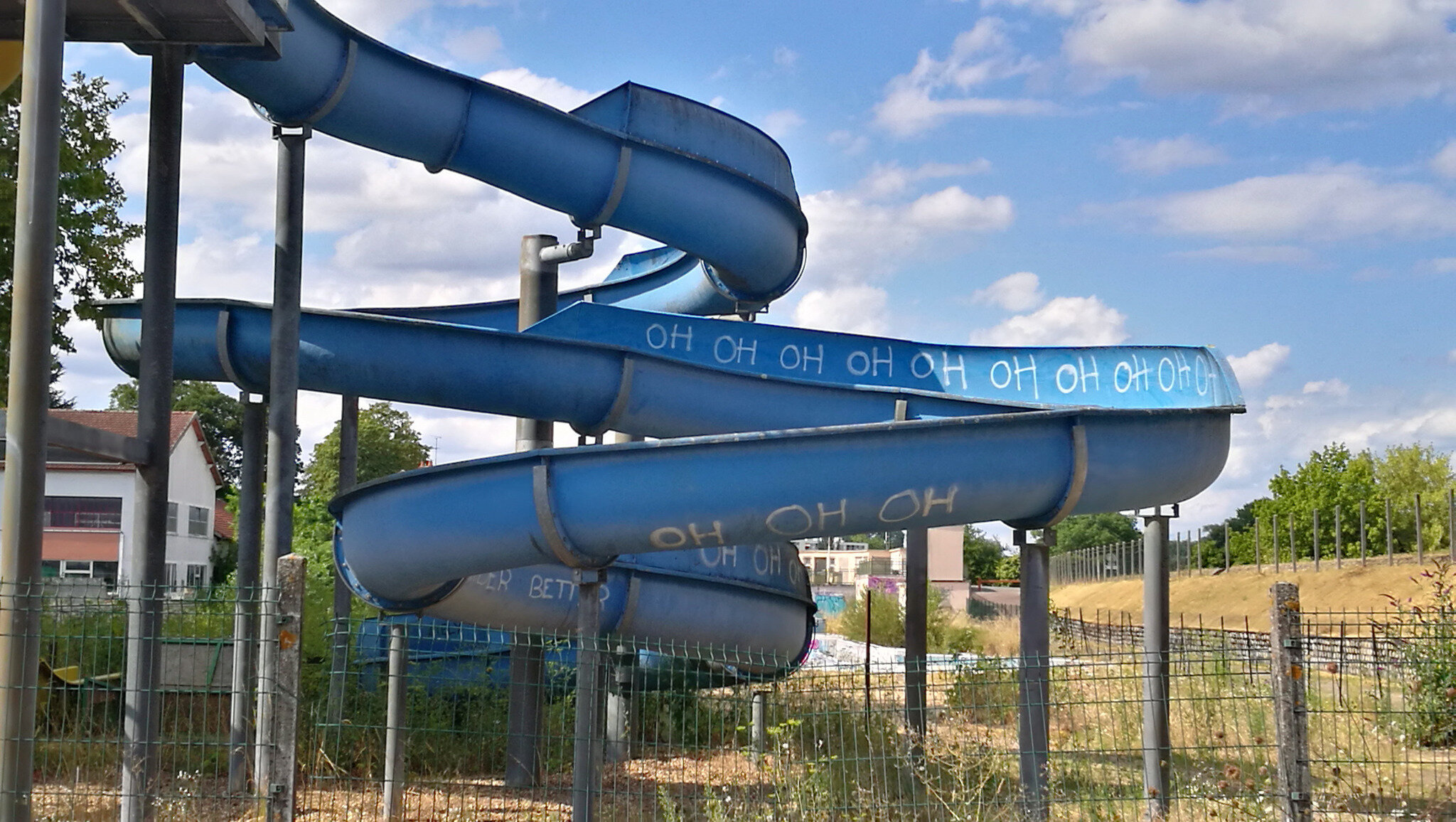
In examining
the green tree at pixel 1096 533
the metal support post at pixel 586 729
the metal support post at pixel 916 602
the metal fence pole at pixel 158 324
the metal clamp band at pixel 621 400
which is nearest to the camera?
the metal support post at pixel 586 729

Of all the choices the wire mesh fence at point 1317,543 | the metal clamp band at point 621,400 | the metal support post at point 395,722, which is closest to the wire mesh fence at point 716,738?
A: the metal support post at point 395,722

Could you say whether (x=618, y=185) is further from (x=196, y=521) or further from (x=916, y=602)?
(x=196, y=521)

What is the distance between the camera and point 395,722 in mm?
9227

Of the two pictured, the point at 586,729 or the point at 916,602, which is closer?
the point at 586,729

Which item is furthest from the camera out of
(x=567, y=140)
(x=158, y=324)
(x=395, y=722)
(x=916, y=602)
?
(x=916, y=602)

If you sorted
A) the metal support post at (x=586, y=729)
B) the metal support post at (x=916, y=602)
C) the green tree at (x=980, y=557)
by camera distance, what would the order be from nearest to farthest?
the metal support post at (x=586, y=729), the metal support post at (x=916, y=602), the green tree at (x=980, y=557)

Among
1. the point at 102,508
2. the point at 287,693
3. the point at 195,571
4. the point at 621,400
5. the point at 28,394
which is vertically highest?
the point at 102,508

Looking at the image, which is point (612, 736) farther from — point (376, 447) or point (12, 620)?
point (376, 447)

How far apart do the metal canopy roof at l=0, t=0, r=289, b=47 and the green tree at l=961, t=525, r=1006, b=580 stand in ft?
238

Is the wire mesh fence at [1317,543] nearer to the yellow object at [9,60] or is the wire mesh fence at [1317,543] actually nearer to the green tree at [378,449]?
the green tree at [378,449]

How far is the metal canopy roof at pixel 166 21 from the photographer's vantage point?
7.67m

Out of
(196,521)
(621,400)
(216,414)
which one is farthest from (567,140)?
(216,414)

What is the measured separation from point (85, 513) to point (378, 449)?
30.7ft

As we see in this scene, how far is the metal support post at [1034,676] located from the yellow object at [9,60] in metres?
6.81
